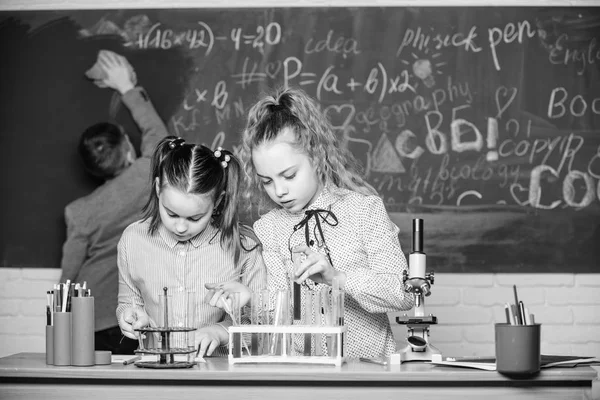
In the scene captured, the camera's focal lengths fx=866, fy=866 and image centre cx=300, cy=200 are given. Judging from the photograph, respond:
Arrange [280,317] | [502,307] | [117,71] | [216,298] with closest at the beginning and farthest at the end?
1. [280,317]
2. [216,298]
3. [502,307]
4. [117,71]

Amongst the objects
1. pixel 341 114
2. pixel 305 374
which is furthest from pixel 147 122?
pixel 305 374

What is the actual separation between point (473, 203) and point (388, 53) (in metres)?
0.68

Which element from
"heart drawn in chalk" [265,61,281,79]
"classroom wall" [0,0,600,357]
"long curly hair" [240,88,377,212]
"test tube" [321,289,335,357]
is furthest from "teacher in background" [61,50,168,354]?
"test tube" [321,289,335,357]

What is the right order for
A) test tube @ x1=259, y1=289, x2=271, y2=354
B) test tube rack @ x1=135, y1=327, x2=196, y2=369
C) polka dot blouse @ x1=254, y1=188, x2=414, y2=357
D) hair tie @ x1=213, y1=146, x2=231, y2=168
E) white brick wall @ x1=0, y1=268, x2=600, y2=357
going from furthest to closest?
1. white brick wall @ x1=0, y1=268, x2=600, y2=357
2. hair tie @ x1=213, y1=146, x2=231, y2=168
3. polka dot blouse @ x1=254, y1=188, x2=414, y2=357
4. test tube @ x1=259, y1=289, x2=271, y2=354
5. test tube rack @ x1=135, y1=327, x2=196, y2=369

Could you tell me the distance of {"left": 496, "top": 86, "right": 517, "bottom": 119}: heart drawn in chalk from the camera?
3.42 meters

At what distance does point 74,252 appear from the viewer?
3.44 meters

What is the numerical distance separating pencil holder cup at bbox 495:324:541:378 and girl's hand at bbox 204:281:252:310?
58 centimetres

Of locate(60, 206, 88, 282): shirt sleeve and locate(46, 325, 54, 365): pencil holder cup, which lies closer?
locate(46, 325, 54, 365): pencil holder cup

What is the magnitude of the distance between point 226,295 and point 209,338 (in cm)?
12

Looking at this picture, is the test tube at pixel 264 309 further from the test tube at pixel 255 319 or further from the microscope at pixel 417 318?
the microscope at pixel 417 318

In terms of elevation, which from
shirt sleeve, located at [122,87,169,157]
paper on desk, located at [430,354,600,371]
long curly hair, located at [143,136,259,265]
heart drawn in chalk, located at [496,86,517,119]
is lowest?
paper on desk, located at [430,354,600,371]

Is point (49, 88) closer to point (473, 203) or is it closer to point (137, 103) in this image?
point (137, 103)

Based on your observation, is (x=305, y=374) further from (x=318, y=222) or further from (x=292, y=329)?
(x=318, y=222)

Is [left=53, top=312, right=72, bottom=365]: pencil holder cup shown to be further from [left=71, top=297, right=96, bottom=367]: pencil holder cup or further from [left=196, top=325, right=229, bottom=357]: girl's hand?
[left=196, top=325, right=229, bottom=357]: girl's hand
